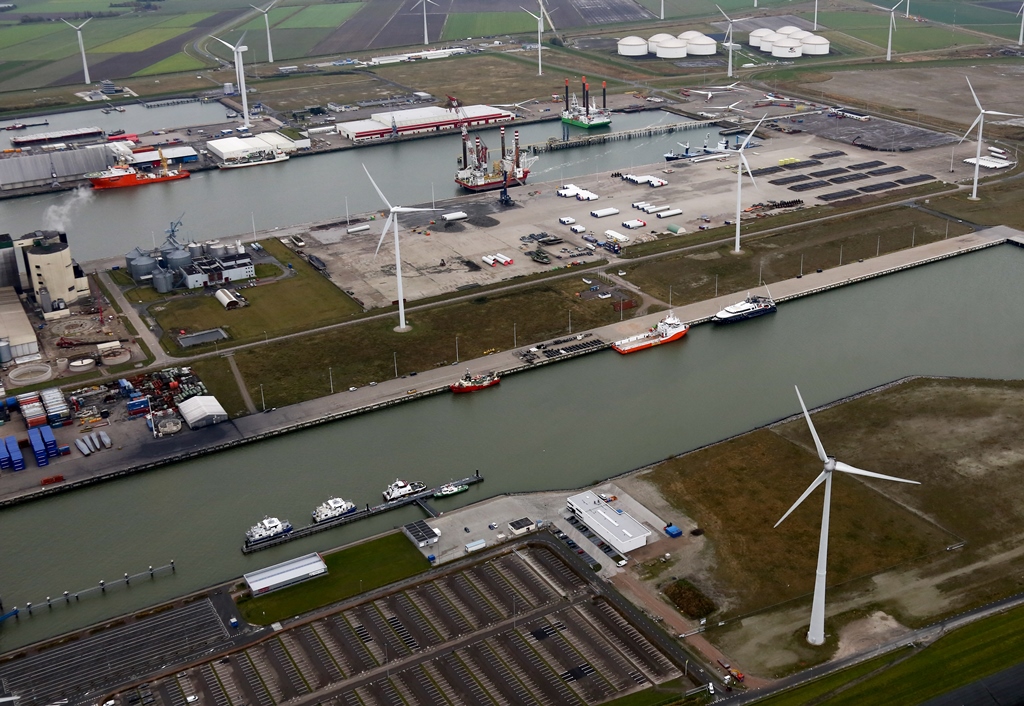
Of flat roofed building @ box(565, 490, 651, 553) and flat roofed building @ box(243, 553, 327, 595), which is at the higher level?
flat roofed building @ box(565, 490, 651, 553)

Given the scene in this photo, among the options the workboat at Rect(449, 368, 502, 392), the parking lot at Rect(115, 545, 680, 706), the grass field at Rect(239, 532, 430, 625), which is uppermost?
the workboat at Rect(449, 368, 502, 392)

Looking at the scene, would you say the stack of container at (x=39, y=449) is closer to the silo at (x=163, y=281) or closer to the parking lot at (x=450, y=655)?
the parking lot at (x=450, y=655)

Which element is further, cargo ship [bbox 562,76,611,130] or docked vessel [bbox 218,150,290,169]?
cargo ship [bbox 562,76,611,130]

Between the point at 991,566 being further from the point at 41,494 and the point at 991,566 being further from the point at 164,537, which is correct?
the point at 41,494

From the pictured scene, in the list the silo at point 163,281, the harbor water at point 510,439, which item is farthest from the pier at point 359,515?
the silo at point 163,281

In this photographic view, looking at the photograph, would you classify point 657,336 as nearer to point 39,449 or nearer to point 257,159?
point 39,449

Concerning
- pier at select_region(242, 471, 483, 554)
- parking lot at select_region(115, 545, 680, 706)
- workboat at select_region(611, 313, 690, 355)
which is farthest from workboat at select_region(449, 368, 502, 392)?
parking lot at select_region(115, 545, 680, 706)

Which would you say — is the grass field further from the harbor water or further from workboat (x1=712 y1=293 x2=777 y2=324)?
workboat (x1=712 y1=293 x2=777 y2=324)
